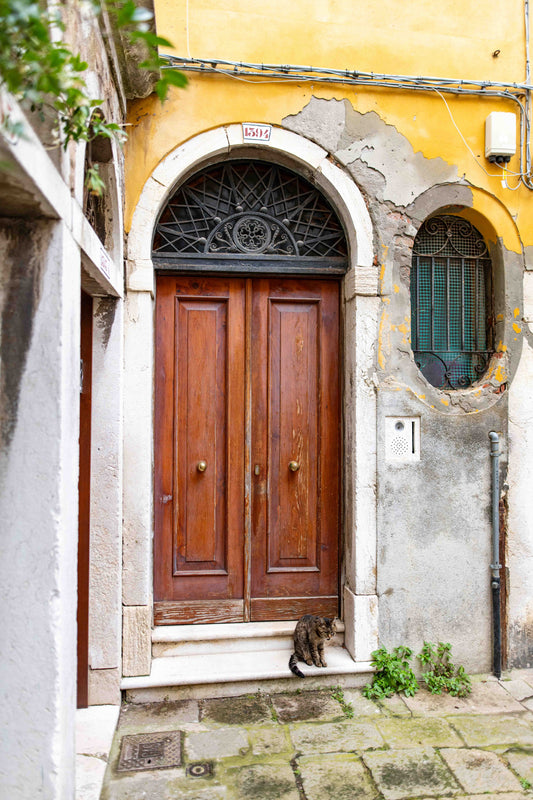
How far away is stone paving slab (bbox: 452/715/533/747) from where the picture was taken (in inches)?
128

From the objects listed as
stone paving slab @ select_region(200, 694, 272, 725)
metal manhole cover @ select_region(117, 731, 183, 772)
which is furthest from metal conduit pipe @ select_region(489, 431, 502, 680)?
metal manhole cover @ select_region(117, 731, 183, 772)

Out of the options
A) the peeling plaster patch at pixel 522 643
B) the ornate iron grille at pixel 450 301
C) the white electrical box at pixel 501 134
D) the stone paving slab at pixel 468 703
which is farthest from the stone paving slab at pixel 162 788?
the white electrical box at pixel 501 134

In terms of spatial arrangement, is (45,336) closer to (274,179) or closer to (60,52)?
(60,52)

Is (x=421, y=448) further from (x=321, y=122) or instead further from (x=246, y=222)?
(x=321, y=122)

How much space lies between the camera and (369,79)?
153 inches

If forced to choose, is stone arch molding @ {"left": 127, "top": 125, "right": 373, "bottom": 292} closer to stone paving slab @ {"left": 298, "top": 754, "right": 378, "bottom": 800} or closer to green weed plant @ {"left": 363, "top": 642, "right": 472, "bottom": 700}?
green weed plant @ {"left": 363, "top": 642, "right": 472, "bottom": 700}

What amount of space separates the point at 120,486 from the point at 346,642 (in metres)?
1.85

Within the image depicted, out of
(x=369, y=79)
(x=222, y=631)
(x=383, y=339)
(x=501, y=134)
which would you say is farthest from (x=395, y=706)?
(x=369, y=79)

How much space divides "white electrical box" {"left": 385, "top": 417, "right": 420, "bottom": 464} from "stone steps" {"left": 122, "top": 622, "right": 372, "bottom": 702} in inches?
50.6

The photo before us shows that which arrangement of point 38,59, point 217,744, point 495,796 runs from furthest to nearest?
point 217,744
point 495,796
point 38,59

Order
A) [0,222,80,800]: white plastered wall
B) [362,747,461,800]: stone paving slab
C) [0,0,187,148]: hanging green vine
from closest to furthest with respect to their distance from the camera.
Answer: [0,0,187,148]: hanging green vine → [0,222,80,800]: white plastered wall → [362,747,461,800]: stone paving slab

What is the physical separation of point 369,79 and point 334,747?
4.03m

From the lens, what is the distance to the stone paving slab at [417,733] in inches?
127

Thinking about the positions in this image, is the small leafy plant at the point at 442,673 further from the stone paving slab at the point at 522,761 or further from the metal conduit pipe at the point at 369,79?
the metal conduit pipe at the point at 369,79
